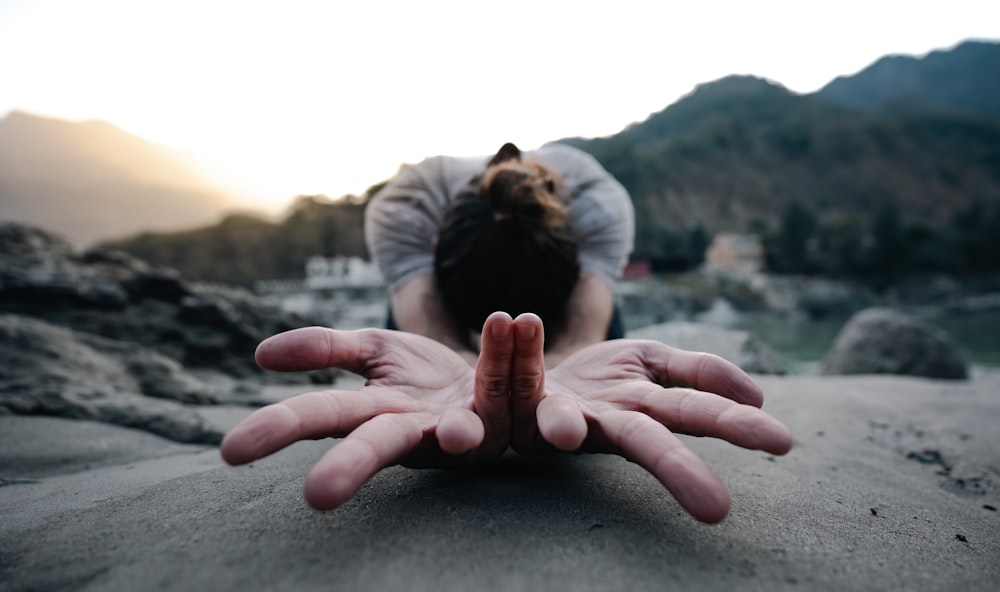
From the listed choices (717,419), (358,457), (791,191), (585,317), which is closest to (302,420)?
(358,457)

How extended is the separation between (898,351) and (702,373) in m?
6.79

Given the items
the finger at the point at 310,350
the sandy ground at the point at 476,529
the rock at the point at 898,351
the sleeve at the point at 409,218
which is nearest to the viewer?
the sandy ground at the point at 476,529

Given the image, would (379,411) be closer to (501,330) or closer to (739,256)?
(501,330)

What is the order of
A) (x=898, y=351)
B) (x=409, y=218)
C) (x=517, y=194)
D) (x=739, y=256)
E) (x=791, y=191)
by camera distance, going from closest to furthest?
(x=517, y=194), (x=409, y=218), (x=898, y=351), (x=739, y=256), (x=791, y=191)

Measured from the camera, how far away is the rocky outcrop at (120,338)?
2.06 metres

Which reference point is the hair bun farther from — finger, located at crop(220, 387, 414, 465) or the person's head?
finger, located at crop(220, 387, 414, 465)

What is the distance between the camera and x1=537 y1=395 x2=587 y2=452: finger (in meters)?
0.99

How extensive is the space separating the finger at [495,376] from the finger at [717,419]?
0.35 m

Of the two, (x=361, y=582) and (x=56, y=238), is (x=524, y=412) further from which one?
(x=56, y=238)

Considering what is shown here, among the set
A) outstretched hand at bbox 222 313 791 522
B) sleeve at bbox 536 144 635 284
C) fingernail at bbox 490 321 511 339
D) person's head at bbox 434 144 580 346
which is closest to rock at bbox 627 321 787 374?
sleeve at bbox 536 144 635 284

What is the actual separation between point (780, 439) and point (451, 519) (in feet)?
2.27

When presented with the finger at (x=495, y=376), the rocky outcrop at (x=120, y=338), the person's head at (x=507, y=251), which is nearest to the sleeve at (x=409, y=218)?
the person's head at (x=507, y=251)

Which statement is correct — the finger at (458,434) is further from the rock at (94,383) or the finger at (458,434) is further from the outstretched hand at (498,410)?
the rock at (94,383)

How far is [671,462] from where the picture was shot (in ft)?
3.18
